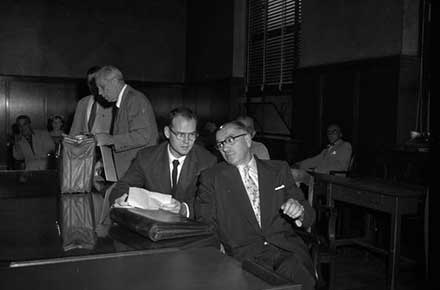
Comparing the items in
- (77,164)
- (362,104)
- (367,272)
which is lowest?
(367,272)

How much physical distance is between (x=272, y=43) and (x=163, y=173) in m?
5.79

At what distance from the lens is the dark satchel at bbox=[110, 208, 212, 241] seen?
6.34ft

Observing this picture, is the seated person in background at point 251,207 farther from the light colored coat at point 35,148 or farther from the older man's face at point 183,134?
the light colored coat at point 35,148

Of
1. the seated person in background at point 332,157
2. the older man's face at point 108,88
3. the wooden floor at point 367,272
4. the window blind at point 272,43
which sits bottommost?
the wooden floor at point 367,272

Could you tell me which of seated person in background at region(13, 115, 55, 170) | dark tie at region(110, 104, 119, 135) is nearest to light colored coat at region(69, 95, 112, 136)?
dark tie at region(110, 104, 119, 135)

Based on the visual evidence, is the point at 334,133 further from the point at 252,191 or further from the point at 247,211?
the point at 247,211

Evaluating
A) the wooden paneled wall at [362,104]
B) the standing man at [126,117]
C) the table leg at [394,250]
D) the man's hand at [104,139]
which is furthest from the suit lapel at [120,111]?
the wooden paneled wall at [362,104]

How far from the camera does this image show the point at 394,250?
172 inches

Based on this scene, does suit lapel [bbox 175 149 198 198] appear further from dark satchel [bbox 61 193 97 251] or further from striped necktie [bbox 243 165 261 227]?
dark satchel [bbox 61 193 97 251]

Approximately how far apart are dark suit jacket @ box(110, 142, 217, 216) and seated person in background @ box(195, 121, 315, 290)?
18cm

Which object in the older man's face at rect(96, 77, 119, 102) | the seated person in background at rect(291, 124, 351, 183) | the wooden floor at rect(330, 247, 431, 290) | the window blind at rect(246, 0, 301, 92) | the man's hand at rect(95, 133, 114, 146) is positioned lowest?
the wooden floor at rect(330, 247, 431, 290)

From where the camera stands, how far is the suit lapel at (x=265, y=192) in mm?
2795

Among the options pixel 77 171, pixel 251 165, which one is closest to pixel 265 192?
pixel 251 165

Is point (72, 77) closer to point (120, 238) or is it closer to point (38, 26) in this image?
point (38, 26)
